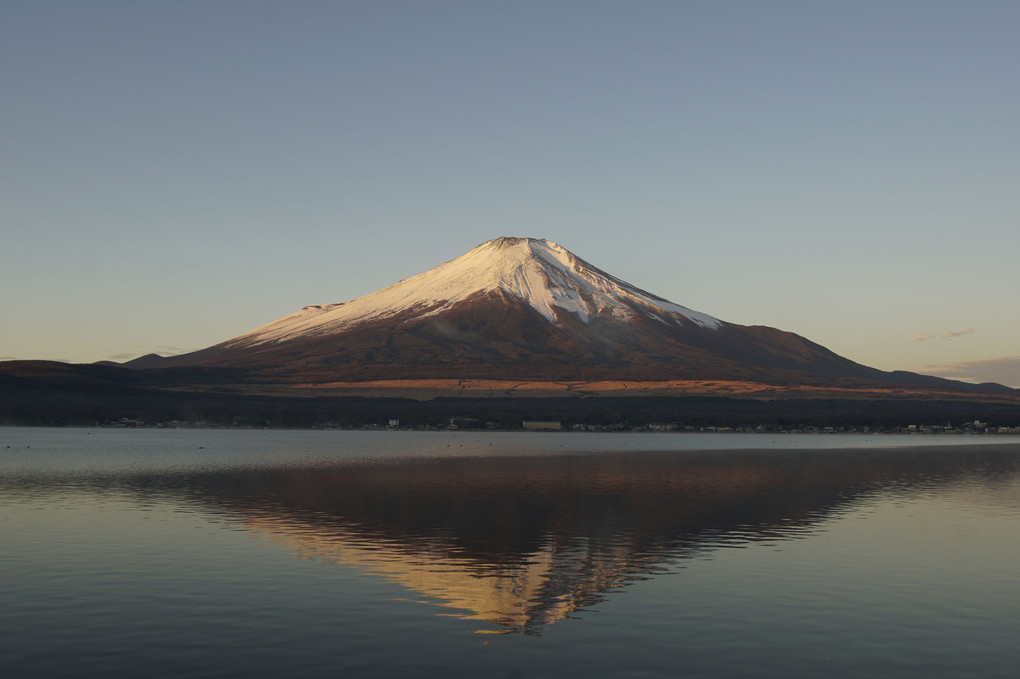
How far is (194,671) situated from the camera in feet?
65.8

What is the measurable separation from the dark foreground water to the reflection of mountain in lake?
0.81ft

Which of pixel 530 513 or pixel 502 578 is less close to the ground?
pixel 530 513

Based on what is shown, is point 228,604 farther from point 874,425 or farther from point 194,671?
point 874,425

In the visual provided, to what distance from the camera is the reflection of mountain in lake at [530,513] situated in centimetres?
3133

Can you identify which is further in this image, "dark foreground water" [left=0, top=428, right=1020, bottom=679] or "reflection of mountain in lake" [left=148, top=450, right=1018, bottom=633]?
"reflection of mountain in lake" [left=148, top=450, right=1018, bottom=633]

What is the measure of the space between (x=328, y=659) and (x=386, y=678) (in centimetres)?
204

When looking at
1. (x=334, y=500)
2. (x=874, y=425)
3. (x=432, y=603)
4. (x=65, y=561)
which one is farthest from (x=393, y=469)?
(x=874, y=425)

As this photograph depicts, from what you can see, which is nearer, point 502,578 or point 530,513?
point 502,578

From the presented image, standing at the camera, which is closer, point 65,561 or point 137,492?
point 65,561

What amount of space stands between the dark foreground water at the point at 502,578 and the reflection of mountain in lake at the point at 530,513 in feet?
0.81

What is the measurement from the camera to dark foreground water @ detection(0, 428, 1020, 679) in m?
21.7

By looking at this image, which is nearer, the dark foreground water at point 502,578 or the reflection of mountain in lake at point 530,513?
the dark foreground water at point 502,578

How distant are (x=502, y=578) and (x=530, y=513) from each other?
58.1ft

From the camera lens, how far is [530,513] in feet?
161
